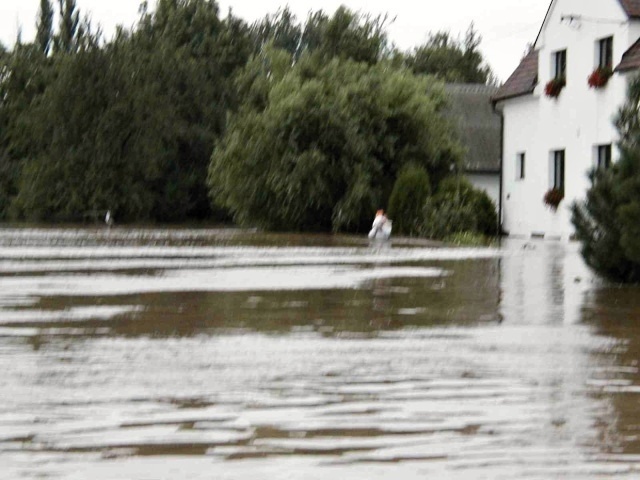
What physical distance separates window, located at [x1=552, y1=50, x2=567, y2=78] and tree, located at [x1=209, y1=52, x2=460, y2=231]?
314 inches

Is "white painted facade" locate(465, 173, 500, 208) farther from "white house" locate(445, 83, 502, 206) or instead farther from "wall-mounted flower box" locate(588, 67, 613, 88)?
"wall-mounted flower box" locate(588, 67, 613, 88)

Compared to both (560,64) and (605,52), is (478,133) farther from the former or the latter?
(605,52)

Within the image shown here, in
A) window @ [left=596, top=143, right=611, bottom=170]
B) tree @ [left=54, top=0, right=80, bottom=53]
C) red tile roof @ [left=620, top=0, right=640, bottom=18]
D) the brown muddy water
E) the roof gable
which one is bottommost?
the brown muddy water

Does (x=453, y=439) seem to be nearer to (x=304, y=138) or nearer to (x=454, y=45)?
(x=304, y=138)

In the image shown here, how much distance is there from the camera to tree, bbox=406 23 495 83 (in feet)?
347

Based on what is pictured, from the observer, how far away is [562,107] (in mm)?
44062

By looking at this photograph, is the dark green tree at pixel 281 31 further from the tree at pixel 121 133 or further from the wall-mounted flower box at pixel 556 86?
the wall-mounted flower box at pixel 556 86

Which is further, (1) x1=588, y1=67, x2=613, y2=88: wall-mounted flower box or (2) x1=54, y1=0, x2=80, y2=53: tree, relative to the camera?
(2) x1=54, y1=0, x2=80, y2=53: tree

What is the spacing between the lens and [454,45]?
11900 cm

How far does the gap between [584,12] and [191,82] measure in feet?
147

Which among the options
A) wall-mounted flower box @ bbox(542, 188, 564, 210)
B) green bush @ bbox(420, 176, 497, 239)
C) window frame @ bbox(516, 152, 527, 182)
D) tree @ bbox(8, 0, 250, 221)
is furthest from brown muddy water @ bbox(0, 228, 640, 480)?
tree @ bbox(8, 0, 250, 221)

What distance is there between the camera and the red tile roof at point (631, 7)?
4003 centimetres

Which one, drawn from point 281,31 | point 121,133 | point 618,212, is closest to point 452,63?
point 281,31

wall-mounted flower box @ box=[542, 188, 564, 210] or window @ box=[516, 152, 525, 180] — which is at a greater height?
window @ box=[516, 152, 525, 180]
